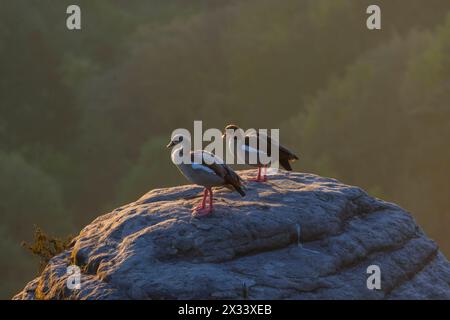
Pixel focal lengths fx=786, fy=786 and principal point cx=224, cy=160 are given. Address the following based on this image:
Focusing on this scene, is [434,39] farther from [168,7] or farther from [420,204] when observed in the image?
[168,7]

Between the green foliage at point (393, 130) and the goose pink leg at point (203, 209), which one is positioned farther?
the green foliage at point (393, 130)

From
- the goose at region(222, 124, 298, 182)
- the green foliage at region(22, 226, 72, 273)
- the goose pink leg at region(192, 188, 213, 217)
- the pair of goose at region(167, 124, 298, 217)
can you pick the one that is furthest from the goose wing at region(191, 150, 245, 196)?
the green foliage at region(22, 226, 72, 273)

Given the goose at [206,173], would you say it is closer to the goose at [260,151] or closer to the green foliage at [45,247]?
the goose at [260,151]

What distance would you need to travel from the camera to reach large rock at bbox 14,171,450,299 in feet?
34.3

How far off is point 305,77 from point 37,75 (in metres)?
16.2

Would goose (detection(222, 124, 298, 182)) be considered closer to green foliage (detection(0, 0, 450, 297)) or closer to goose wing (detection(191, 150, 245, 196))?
goose wing (detection(191, 150, 245, 196))

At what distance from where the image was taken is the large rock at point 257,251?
34.3 ft

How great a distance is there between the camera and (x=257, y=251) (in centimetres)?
1116

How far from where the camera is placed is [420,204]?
35.7 m

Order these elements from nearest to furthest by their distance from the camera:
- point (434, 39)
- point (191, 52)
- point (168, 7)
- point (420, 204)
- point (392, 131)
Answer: point (420, 204) → point (392, 131) → point (434, 39) → point (191, 52) → point (168, 7)

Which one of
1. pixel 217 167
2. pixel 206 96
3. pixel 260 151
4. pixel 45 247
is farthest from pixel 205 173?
pixel 206 96

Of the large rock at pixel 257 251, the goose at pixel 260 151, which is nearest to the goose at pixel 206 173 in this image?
the large rock at pixel 257 251

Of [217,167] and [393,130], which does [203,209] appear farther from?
[393,130]

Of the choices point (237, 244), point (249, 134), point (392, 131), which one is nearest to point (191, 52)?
point (392, 131)
